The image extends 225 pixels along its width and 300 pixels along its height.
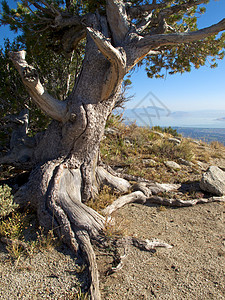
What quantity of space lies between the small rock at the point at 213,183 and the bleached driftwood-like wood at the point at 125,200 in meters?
1.92

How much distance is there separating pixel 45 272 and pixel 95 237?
927mm

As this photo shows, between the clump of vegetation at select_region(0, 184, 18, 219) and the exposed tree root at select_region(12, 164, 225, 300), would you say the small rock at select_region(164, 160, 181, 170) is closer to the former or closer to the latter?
the exposed tree root at select_region(12, 164, 225, 300)

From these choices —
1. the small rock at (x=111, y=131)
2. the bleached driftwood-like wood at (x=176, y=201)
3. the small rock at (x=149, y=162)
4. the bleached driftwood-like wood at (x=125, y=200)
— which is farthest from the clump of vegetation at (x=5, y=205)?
the small rock at (x=111, y=131)

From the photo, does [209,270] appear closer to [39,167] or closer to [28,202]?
[28,202]

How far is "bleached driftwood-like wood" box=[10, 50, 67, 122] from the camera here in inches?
155

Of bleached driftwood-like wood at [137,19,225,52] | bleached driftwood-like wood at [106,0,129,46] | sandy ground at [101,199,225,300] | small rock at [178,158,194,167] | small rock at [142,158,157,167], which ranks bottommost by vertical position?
sandy ground at [101,199,225,300]

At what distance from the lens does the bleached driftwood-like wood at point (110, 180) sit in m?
5.15

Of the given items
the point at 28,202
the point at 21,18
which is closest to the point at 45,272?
the point at 28,202

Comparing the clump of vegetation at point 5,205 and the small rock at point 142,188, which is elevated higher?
the clump of vegetation at point 5,205

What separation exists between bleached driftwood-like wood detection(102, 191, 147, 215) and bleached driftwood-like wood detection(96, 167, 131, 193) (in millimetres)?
330

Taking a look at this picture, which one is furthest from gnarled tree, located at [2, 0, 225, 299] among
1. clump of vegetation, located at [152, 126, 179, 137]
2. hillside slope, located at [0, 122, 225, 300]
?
clump of vegetation, located at [152, 126, 179, 137]

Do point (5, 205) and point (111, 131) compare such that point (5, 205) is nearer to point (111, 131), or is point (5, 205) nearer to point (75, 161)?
point (75, 161)

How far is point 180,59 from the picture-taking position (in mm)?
6828

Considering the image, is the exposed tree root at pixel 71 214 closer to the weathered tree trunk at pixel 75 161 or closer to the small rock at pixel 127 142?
the weathered tree trunk at pixel 75 161
